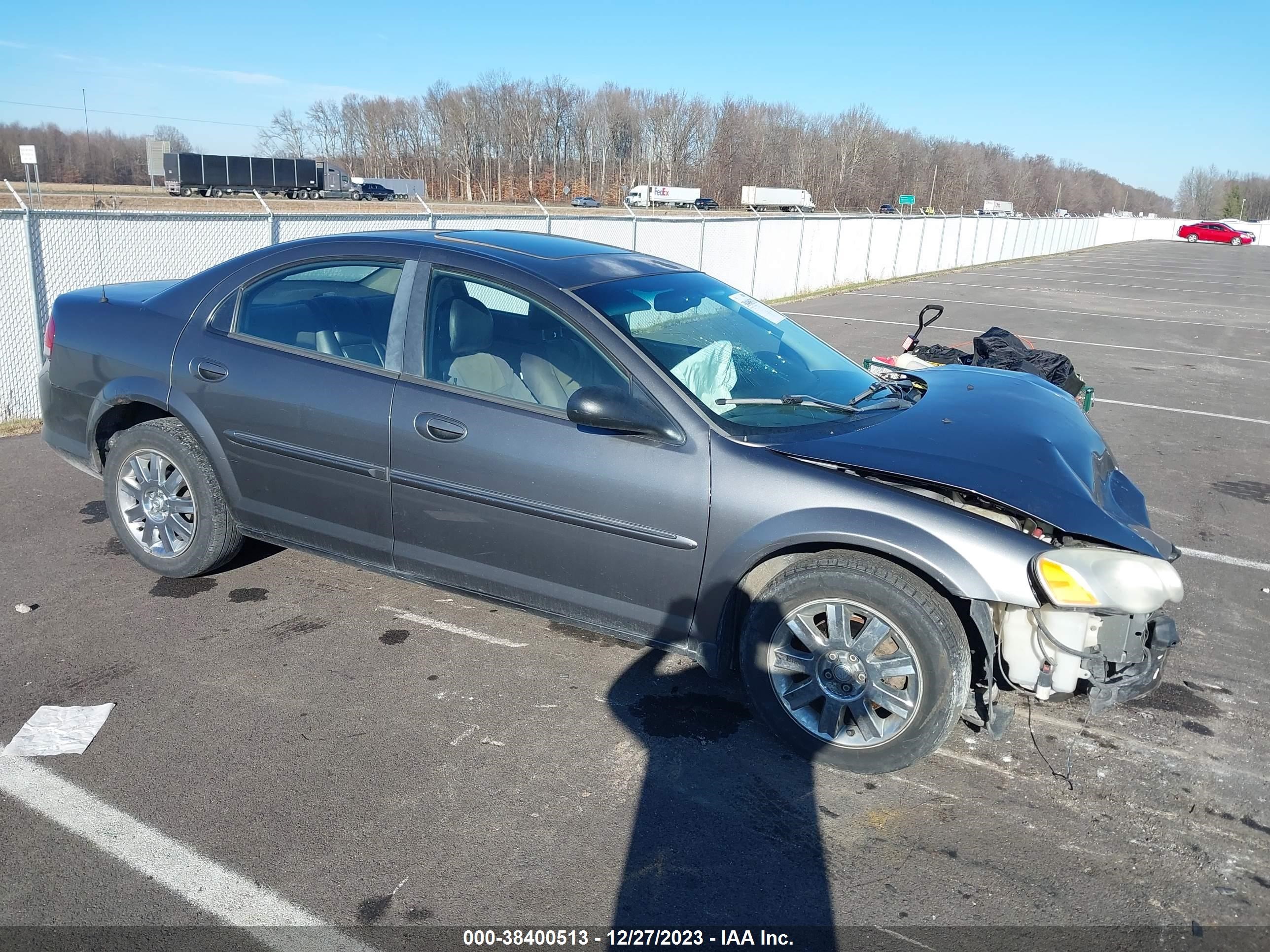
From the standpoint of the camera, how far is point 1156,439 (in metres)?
8.74

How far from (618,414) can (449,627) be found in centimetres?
157

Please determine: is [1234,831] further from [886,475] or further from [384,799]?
[384,799]

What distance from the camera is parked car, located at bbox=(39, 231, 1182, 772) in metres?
3.22

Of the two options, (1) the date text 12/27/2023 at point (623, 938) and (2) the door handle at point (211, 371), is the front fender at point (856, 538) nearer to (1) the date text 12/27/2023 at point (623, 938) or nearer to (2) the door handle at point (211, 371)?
(1) the date text 12/27/2023 at point (623, 938)

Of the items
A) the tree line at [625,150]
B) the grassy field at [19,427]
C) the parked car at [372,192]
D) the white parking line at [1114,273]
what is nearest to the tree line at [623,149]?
the tree line at [625,150]

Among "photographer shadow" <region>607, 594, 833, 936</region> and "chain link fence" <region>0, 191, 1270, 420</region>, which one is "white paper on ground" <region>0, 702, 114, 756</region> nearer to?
"photographer shadow" <region>607, 594, 833, 936</region>

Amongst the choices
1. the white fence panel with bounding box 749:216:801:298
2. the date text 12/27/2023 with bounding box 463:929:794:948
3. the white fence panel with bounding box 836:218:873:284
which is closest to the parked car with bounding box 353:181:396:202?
the white fence panel with bounding box 836:218:873:284

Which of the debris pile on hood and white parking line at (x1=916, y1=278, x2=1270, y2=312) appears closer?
the debris pile on hood

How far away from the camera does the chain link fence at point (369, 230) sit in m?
7.98

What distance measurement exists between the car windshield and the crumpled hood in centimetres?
20

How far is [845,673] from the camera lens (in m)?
3.32

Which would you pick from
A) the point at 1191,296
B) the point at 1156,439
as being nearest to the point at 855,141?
the point at 1191,296

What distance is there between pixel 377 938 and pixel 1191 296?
29633 mm

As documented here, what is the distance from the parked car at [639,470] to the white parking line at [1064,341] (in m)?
11.9
